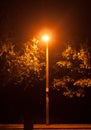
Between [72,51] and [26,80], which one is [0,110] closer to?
[26,80]

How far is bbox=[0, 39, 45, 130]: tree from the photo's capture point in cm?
1666

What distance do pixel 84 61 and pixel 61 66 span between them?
1.60 meters

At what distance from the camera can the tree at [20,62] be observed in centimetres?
1666

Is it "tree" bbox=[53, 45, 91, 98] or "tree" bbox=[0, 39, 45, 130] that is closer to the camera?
"tree" bbox=[53, 45, 91, 98]

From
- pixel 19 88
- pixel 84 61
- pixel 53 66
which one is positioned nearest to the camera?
pixel 84 61

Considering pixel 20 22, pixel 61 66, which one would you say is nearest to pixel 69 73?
pixel 61 66

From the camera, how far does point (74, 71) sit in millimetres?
17047

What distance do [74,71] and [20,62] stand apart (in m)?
3.58

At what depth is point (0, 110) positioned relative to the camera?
19922mm

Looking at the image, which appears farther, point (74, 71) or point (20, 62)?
point (74, 71)

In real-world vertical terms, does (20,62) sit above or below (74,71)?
above

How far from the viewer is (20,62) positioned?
1667 centimetres

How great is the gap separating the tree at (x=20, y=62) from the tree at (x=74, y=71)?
145cm

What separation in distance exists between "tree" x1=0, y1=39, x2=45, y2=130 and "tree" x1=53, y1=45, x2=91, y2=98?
1.45m
